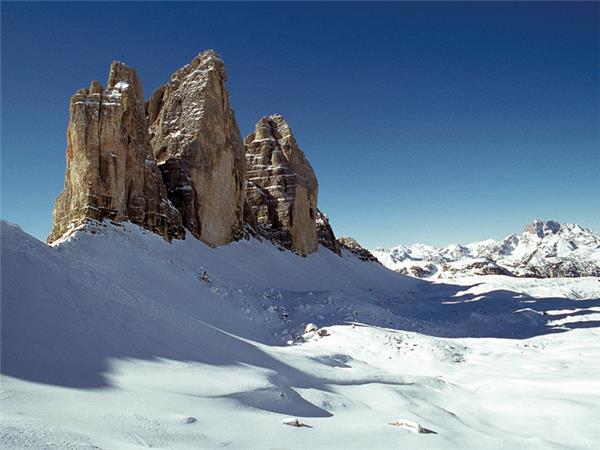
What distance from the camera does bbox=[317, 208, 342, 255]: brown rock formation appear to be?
60422mm

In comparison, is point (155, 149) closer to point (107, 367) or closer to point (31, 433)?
point (107, 367)

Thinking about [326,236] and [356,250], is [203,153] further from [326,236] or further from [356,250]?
[356,250]

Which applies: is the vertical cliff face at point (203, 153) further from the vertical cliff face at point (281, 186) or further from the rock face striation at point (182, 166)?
the vertical cliff face at point (281, 186)

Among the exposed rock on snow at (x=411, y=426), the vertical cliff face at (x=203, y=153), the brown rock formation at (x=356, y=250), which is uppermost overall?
the vertical cliff face at (x=203, y=153)

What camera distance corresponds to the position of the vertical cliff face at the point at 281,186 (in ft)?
159

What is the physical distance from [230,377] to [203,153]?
2809 cm

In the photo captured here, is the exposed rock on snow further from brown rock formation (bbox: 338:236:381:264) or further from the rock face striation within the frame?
brown rock formation (bbox: 338:236:381:264)

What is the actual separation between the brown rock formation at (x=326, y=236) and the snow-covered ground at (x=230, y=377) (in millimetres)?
40767

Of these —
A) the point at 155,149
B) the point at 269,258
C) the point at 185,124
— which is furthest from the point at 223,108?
the point at 269,258

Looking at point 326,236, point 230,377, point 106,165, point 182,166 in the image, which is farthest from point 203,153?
point 326,236

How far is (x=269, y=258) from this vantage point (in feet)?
123

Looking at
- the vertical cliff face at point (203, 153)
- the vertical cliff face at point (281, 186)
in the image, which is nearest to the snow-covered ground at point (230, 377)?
the vertical cliff face at point (203, 153)

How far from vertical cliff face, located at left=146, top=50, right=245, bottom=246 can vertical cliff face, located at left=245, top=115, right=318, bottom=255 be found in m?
10.4

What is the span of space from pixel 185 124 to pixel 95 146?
11.6m
